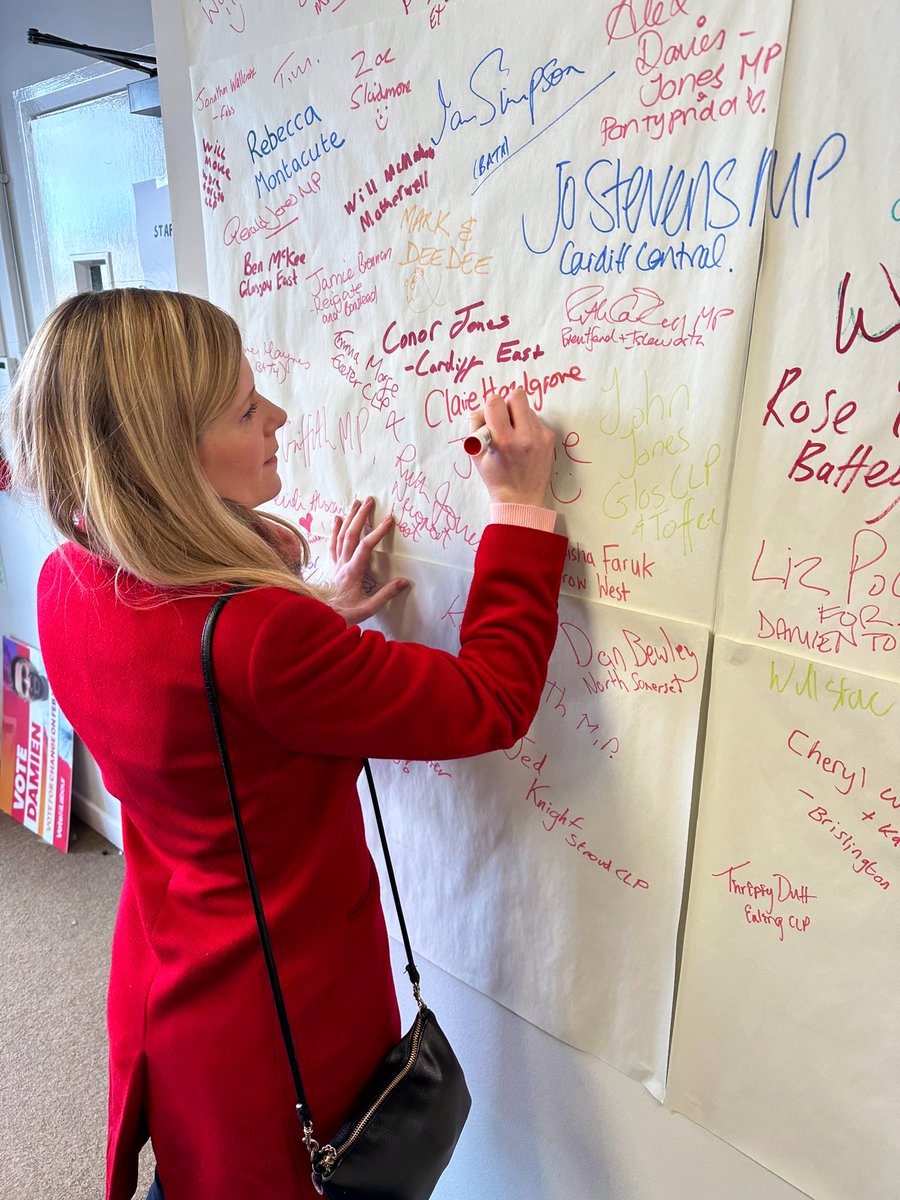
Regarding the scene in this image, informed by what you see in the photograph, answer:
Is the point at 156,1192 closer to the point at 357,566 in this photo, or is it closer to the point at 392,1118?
the point at 392,1118

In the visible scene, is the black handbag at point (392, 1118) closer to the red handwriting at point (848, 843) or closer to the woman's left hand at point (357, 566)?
the woman's left hand at point (357, 566)

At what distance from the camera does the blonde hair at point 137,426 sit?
712 millimetres

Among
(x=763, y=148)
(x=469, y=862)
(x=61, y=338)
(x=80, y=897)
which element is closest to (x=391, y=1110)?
(x=469, y=862)

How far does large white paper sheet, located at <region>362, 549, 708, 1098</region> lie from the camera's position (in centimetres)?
82

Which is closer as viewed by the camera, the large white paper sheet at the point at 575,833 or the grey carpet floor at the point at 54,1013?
the large white paper sheet at the point at 575,833

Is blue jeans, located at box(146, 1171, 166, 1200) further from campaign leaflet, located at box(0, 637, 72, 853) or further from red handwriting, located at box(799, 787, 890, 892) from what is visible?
campaign leaflet, located at box(0, 637, 72, 853)

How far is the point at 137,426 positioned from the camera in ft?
2.32

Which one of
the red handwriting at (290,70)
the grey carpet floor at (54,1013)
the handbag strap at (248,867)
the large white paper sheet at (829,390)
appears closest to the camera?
the large white paper sheet at (829,390)

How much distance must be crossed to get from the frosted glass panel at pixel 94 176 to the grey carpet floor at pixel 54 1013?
1622 mm

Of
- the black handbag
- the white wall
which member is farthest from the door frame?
the black handbag

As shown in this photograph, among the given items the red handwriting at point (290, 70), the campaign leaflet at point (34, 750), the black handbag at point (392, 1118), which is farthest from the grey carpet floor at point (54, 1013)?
the red handwriting at point (290, 70)

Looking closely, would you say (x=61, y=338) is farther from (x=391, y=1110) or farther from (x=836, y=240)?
(x=391, y=1110)

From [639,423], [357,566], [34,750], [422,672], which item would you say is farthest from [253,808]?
[34,750]

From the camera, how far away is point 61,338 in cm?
72
